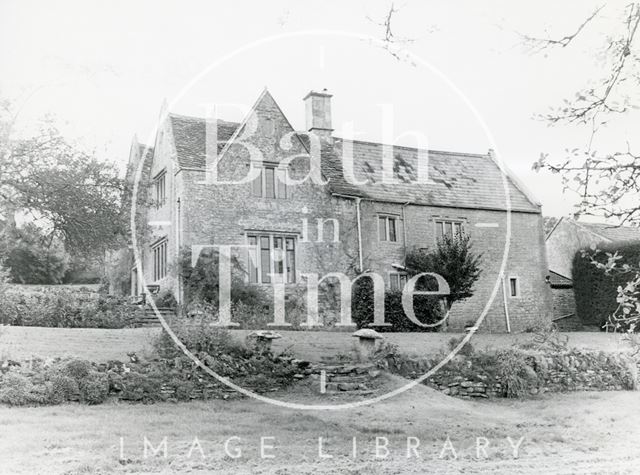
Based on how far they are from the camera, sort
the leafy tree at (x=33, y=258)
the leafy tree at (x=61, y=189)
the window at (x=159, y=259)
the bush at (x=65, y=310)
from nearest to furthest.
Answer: the leafy tree at (x=61, y=189) < the leafy tree at (x=33, y=258) < the bush at (x=65, y=310) < the window at (x=159, y=259)

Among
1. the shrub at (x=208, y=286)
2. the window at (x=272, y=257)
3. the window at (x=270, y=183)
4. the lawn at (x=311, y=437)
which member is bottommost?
the lawn at (x=311, y=437)

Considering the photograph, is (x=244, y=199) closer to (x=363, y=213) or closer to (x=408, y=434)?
(x=363, y=213)

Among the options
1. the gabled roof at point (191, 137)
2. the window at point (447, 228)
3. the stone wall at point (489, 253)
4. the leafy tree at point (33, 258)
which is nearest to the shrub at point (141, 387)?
the leafy tree at point (33, 258)

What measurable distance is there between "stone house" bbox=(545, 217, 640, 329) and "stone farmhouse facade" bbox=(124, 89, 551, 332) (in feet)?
6.38

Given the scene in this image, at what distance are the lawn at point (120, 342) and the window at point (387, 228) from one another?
5.50 meters

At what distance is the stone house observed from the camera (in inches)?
1137

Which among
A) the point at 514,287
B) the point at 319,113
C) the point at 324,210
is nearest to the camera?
the point at 324,210

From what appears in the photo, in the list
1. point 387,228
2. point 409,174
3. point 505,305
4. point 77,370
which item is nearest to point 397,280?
point 387,228

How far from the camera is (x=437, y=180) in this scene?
27.2 metres

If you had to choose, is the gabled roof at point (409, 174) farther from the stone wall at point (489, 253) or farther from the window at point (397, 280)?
the window at point (397, 280)

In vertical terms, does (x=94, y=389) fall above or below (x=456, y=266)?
below

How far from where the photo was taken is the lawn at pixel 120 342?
12.8 metres

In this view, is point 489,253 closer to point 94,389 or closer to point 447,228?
point 447,228

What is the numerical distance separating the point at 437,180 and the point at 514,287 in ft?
→ 17.0
